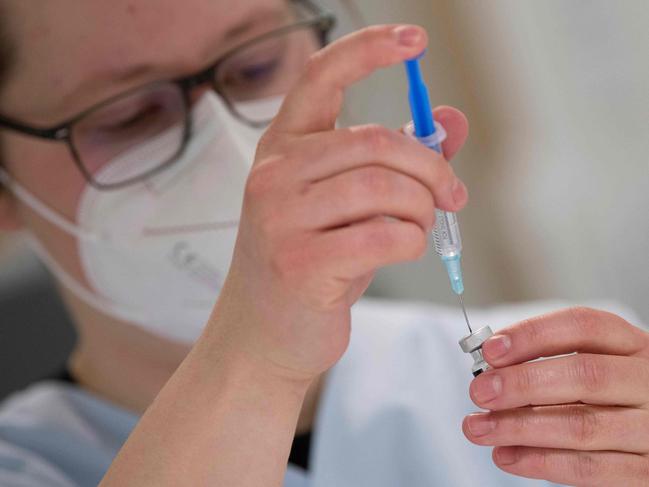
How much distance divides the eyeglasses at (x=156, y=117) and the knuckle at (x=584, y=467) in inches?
21.9

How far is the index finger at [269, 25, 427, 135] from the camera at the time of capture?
56cm

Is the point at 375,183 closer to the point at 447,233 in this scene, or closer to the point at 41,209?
the point at 447,233

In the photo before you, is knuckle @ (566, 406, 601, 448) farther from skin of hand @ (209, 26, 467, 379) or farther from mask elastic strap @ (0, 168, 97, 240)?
mask elastic strap @ (0, 168, 97, 240)

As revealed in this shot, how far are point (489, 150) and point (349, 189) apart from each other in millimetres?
1688

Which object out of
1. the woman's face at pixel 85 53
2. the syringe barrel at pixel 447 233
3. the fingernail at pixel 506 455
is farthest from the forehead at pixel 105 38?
the fingernail at pixel 506 455

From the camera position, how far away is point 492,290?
226cm

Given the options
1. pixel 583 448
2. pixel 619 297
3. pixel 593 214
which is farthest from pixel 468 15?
pixel 583 448

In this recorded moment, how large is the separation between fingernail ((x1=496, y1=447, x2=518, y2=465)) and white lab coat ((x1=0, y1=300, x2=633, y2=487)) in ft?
0.91

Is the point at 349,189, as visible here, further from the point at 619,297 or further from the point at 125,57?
the point at 619,297

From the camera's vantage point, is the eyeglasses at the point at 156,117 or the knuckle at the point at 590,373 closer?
the knuckle at the point at 590,373

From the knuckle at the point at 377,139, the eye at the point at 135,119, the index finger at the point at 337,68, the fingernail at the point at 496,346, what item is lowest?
the fingernail at the point at 496,346

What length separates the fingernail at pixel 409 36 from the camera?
1.84 feet

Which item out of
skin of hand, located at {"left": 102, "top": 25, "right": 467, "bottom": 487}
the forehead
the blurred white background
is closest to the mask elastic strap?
the forehead

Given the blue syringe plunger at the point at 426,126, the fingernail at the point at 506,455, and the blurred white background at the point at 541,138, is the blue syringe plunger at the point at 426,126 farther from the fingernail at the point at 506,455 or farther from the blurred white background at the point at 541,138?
the blurred white background at the point at 541,138
